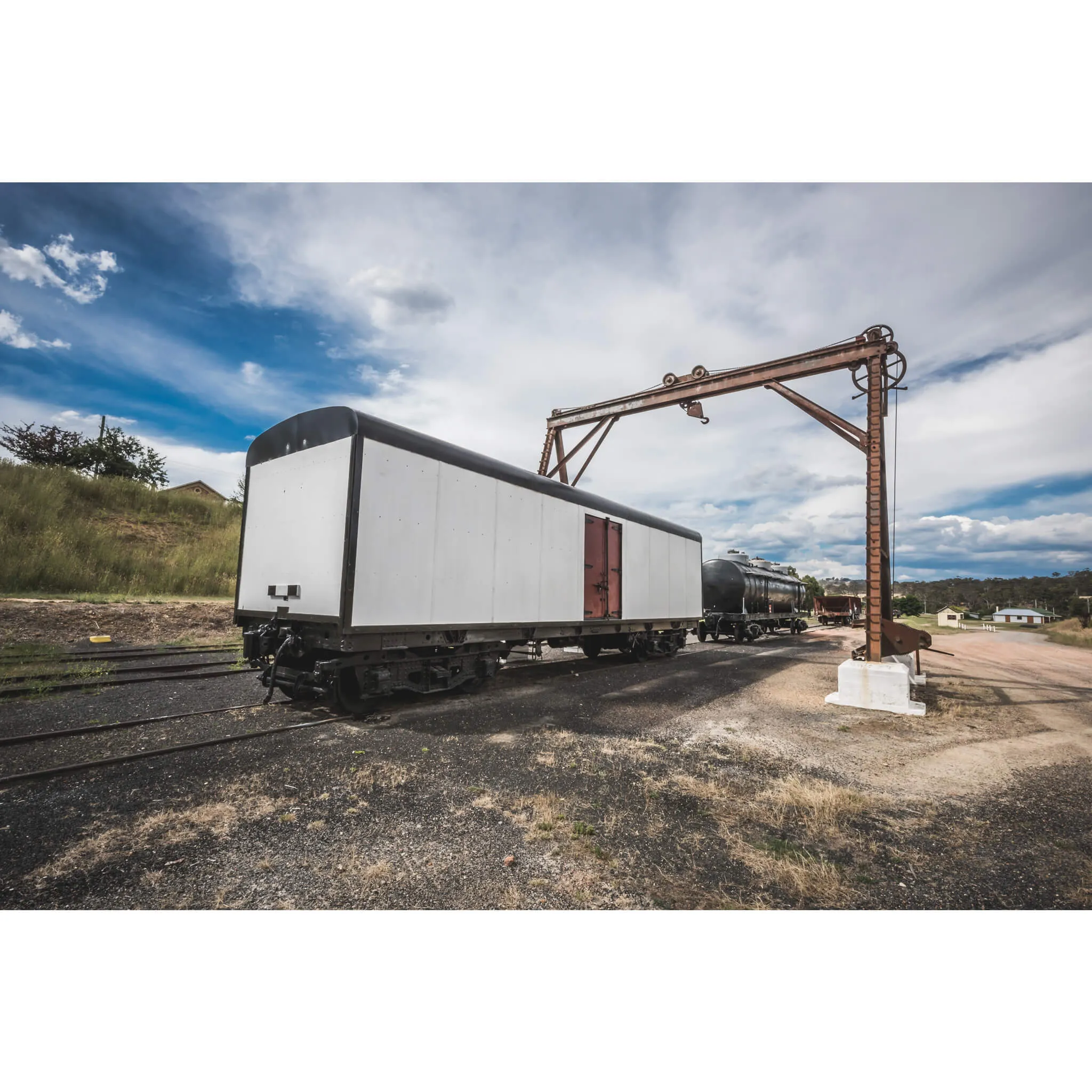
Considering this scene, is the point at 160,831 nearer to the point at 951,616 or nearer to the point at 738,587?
the point at 738,587

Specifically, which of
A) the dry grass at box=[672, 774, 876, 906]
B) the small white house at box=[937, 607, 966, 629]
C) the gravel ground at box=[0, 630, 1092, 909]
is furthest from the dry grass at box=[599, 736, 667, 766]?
the small white house at box=[937, 607, 966, 629]

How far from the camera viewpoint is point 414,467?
6.96m

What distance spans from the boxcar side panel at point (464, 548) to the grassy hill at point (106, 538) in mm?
11675

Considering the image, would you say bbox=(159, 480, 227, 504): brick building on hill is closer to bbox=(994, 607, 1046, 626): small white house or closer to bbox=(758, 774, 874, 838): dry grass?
bbox=(758, 774, 874, 838): dry grass

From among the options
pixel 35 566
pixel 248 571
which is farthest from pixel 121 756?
pixel 35 566

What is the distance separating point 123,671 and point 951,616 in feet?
210

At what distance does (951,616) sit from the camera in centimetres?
5191

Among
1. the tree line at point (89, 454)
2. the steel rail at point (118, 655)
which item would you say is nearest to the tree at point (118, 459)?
the tree line at point (89, 454)

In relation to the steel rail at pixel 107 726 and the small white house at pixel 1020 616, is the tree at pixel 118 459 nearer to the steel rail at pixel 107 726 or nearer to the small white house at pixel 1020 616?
the steel rail at pixel 107 726

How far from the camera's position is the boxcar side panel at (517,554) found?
8.33 m

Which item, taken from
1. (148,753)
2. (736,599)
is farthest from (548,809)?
(736,599)

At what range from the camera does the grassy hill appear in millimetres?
16188

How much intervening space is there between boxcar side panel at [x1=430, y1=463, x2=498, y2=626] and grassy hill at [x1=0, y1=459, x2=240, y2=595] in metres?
11.7

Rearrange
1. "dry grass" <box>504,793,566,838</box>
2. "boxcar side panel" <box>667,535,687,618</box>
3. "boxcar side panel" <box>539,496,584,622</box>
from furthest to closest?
"boxcar side panel" <box>667,535,687,618</box> < "boxcar side panel" <box>539,496,584,622</box> < "dry grass" <box>504,793,566,838</box>
